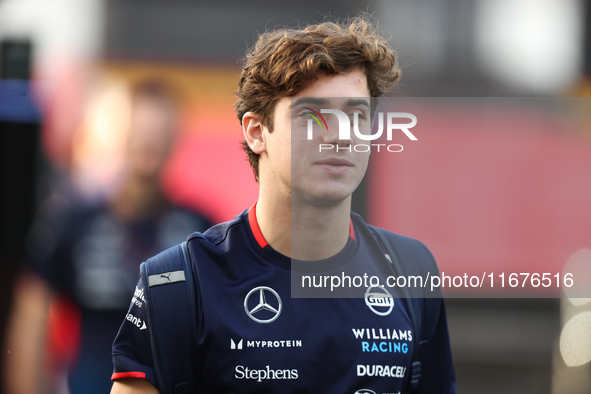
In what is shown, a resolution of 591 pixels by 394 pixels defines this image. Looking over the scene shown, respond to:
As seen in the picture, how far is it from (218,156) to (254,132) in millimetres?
2043

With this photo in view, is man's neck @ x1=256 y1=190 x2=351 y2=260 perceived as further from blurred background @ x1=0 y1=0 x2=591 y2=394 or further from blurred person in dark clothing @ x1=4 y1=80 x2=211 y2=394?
blurred background @ x1=0 y1=0 x2=591 y2=394

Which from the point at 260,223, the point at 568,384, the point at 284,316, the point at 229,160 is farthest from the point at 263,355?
the point at 568,384

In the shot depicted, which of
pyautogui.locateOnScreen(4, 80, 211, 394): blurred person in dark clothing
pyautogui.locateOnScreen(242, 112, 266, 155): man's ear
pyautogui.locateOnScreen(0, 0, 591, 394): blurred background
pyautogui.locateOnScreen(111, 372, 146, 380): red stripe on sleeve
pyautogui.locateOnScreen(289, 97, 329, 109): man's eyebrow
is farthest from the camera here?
pyautogui.locateOnScreen(0, 0, 591, 394): blurred background

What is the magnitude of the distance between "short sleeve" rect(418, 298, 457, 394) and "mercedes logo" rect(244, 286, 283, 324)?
58 cm

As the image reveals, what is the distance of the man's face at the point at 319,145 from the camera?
1567mm

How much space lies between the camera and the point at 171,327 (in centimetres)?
143

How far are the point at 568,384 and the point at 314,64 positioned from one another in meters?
3.88

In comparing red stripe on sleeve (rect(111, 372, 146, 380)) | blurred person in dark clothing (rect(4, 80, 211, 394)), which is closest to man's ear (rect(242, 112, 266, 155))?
red stripe on sleeve (rect(111, 372, 146, 380))

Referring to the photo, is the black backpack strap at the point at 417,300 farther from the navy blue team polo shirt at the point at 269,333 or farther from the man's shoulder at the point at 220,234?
the man's shoulder at the point at 220,234

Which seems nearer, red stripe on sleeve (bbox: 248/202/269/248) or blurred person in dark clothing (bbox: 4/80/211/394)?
red stripe on sleeve (bbox: 248/202/269/248)

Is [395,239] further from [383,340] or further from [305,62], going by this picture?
[305,62]

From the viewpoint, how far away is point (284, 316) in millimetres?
1523

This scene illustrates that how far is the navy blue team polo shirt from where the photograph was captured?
4.75 ft

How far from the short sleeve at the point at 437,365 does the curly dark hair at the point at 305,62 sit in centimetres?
84
